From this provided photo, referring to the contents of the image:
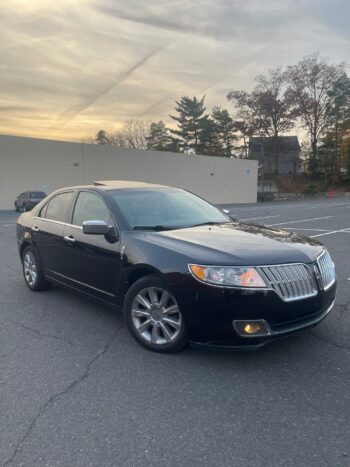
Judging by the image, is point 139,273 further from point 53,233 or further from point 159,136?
point 159,136

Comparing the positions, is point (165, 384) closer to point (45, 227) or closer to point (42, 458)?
point (42, 458)

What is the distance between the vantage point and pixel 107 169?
1367 inches

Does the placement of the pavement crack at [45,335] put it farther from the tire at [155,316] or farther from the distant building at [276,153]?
the distant building at [276,153]

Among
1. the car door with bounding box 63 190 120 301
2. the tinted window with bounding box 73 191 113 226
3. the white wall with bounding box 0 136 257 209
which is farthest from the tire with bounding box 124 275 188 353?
the white wall with bounding box 0 136 257 209

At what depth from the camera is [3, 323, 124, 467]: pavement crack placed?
247 centimetres

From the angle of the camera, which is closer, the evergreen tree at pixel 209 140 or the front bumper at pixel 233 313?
the front bumper at pixel 233 313

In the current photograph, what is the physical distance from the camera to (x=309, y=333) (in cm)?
416

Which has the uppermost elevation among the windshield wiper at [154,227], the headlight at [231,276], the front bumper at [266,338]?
the windshield wiper at [154,227]

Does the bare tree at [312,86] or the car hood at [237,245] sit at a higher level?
the bare tree at [312,86]

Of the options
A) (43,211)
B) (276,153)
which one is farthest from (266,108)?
(43,211)

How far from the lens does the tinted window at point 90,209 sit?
4.62 metres

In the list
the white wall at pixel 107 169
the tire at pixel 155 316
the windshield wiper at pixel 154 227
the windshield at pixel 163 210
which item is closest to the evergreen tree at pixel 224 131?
the white wall at pixel 107 169

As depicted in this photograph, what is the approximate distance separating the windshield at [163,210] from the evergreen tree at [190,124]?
194 ft

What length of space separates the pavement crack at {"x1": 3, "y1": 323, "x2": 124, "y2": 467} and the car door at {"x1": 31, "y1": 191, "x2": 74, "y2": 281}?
1.43 m
